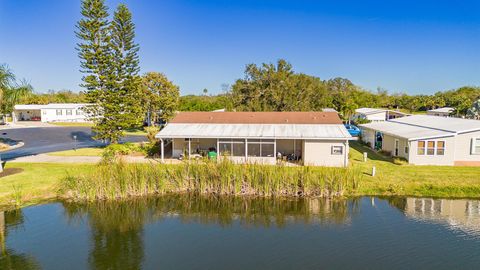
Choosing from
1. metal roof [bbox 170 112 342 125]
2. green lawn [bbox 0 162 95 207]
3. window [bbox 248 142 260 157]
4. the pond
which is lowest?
the pond

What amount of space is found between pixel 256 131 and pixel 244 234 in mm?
11439

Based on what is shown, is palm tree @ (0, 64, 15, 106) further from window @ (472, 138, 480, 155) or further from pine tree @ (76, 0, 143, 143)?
window @ (472, 138, 480, 155)

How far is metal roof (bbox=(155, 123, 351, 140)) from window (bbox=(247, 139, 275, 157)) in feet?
2.17

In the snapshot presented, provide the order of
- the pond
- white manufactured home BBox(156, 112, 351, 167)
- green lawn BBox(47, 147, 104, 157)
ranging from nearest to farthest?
the pond < white manufactured home BBox(156, 112, 351, 167) < green lawn BBox(47, 147, 104, 157)

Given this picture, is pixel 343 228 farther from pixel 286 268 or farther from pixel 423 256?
pixel 286 268

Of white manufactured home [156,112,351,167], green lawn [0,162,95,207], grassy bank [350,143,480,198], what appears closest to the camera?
green lawn [0,162,95,207]

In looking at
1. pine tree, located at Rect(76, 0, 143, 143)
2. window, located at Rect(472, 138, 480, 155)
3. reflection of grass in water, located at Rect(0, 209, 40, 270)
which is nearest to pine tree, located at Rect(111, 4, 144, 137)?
pine tree, located at Rect(76, 0, 143, 143)

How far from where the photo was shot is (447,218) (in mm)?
14312

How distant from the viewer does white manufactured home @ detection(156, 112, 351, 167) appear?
22.2m

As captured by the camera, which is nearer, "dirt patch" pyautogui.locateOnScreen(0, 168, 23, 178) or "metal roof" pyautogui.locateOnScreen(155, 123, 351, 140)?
"dirt patch" pyautogui.locateOnScreen(0, 168, 23, 178)

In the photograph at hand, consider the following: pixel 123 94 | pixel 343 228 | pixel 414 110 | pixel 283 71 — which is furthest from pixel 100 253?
pixel 414 110

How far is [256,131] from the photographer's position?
2364 centimetres

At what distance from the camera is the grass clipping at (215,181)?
1686 centimetres

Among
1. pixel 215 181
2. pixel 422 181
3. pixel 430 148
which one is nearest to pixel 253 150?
pixel 215 181
